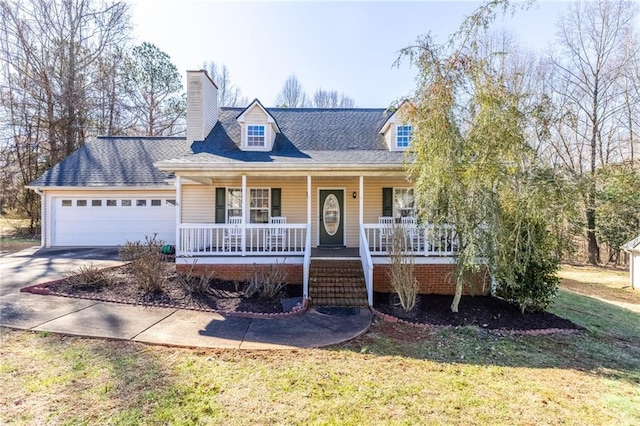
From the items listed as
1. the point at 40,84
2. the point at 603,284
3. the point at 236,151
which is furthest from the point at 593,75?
the point at 40,84

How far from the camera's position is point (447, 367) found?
4332 millimetres

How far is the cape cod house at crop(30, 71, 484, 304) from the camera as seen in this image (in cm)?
800

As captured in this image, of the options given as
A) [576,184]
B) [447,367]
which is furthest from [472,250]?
[447,367]

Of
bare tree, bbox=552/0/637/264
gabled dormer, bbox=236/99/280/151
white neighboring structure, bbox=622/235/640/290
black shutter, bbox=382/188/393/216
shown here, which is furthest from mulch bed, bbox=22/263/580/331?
bare tree, bbox=552/0/637/264

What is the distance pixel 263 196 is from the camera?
1096 centimetres

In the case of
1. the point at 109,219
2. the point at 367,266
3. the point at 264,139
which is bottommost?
the point at 367,266

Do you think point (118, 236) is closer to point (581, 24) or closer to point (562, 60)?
point (562, 60)

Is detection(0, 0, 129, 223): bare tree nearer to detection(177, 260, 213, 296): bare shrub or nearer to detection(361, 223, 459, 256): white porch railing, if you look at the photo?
detection(177, 260, 213, 296): bare shrub

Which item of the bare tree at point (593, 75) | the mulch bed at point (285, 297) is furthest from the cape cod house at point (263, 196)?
the bare tree at point (593, 75)

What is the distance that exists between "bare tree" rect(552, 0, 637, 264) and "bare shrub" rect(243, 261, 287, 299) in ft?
59.2

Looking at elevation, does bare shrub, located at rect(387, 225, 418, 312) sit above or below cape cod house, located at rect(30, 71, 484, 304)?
below

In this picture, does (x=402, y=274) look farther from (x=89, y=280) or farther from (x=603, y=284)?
(x=603, y=284)

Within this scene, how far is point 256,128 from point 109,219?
817cm

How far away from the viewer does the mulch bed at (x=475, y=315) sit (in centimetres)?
612
